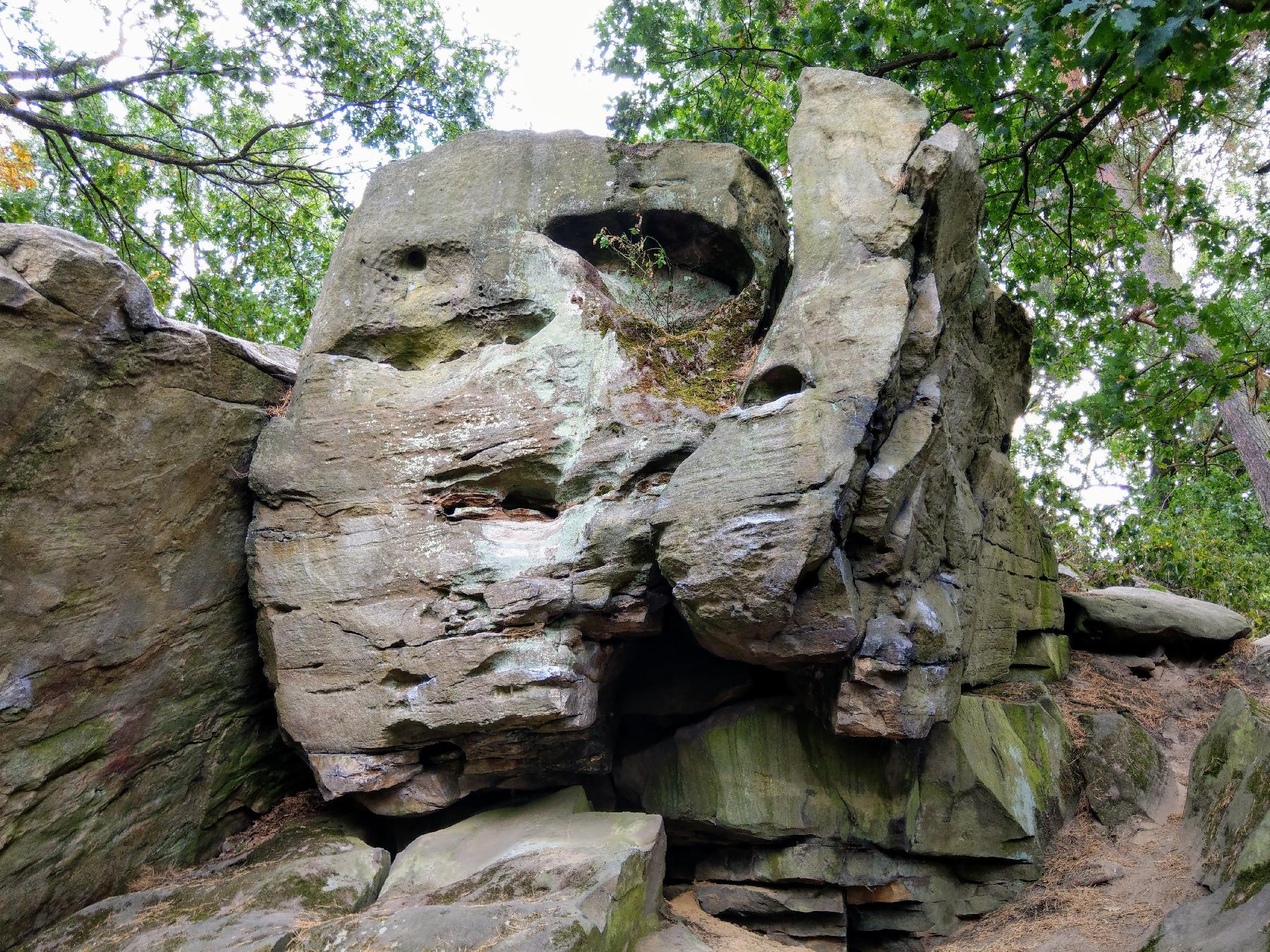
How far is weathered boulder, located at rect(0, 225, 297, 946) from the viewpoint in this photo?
477 centimetres

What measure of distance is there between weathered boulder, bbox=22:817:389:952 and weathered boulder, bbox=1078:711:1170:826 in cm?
514

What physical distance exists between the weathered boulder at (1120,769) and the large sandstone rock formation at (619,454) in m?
0.87

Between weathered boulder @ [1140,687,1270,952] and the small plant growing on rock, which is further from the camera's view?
the small plant growing on rock

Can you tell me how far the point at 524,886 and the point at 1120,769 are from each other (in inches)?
186

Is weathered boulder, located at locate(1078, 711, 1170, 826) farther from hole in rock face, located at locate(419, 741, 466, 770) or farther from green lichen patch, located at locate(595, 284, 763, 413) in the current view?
hole in rock face, located at locate(419, 741, 466, 770)

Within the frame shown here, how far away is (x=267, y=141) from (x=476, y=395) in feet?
23.9

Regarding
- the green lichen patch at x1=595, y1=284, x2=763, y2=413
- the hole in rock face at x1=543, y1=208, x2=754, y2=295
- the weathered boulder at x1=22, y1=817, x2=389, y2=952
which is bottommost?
the weathered boulder at x1=22, y1=817, x2=389, y2=952

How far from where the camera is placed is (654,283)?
23.5ft

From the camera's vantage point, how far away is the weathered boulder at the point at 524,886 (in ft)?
13.0

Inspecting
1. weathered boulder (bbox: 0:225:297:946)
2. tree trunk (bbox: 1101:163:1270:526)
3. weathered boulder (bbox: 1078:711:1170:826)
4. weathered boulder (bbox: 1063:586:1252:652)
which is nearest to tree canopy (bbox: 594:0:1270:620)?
tree trunk (bbox: 1101:163:1270:526)

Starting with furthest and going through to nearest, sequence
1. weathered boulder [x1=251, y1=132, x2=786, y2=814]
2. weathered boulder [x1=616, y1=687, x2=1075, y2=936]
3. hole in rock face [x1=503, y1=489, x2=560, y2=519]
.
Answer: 1. hole in rock face [x1=503, y1=489, x2=560, y2=519]
2. weathered boulder [x1=616, y1=687, x2=1075, y2=936]
3. weathered boulder [x1=251, y1=132, x2=786, y2=814]

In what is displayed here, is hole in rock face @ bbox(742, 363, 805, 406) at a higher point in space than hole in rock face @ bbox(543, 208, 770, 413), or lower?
lower

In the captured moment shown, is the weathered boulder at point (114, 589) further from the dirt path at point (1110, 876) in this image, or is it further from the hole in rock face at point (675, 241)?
the dirt path at point (1110, 876)

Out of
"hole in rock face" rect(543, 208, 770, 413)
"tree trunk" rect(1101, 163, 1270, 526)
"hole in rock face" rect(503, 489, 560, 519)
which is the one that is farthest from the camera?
"tree trunk" rect(1101, 163, 1270, 526)
